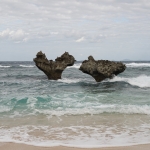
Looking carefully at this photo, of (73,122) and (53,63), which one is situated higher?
(53,63)

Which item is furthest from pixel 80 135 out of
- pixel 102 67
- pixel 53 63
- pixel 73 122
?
pixel 53 63

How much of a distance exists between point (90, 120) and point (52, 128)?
1.61 metres

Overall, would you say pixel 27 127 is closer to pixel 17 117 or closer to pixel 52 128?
pixel 52 128

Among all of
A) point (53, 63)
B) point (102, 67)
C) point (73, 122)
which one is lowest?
point (73, 122)

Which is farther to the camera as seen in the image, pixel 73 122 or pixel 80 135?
pixel 73 122

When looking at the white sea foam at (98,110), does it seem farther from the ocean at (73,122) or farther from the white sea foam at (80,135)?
the white sea foam at (80,135)

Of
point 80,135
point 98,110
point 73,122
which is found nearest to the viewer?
point 80,135

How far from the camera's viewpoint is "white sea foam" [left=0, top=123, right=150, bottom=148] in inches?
251

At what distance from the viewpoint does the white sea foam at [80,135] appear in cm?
637

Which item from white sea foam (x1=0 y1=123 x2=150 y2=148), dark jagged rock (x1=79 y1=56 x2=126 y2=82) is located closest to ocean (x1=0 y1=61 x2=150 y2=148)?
white sea foam (x1=0 y1=123 x2=150 y2=148)

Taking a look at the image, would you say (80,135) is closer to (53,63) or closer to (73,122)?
(73,122)

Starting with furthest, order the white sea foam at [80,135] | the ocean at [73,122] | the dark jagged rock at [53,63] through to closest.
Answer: the dark jagged rock at [53,63] < the ocean at [73,122] < the white sea foam at [80,135]

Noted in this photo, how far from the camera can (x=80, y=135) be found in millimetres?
7160

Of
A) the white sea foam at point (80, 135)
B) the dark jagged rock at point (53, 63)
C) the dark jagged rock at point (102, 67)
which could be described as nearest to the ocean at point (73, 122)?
the white sea foam at point (80, 135)
